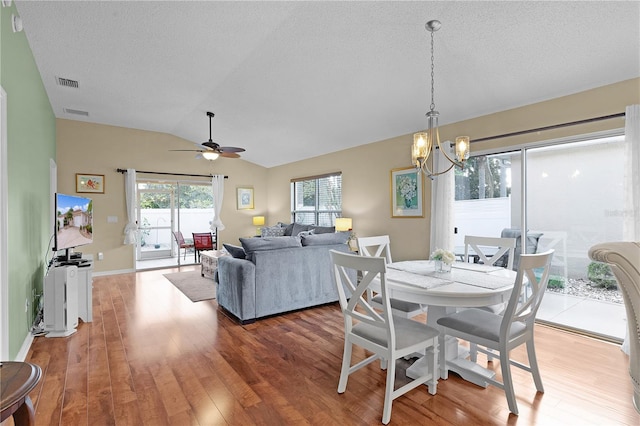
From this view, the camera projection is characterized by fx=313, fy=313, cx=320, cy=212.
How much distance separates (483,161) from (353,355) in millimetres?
3105

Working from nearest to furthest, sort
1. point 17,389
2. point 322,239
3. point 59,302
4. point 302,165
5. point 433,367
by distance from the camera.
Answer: point 17,389
point 433,367
point 59,302
point 322,239
point 302,165

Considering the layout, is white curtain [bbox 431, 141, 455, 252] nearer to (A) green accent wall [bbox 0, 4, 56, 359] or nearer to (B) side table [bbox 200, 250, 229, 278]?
(B) side table [bbox 200, 250, 229, 278]


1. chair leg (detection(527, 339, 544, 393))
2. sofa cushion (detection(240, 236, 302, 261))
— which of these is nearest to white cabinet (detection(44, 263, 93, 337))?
sofa cushion (detection(240, 236, 302, 261))

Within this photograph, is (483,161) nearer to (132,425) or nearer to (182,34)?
(182,34)

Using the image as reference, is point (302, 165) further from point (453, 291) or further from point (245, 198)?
point (453, 291)

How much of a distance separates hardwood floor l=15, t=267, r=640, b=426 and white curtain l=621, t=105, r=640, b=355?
934 mm

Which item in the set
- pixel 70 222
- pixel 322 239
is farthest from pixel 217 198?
pixel 322 239

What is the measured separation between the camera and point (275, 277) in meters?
3.74

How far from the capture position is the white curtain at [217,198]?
7750 millimetres

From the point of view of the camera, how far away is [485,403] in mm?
2064

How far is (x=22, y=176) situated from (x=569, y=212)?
5552 mm

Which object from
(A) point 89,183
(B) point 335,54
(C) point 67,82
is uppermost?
(C) point 67,82

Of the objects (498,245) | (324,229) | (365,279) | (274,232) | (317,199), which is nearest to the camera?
(365,279)

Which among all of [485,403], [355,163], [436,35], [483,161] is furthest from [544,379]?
[355,163]
